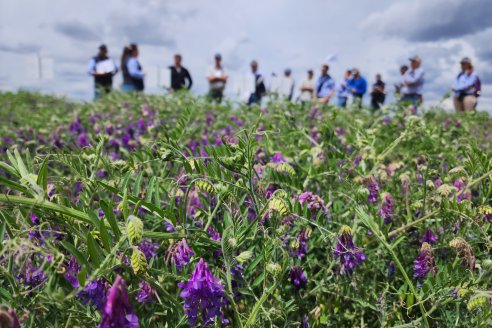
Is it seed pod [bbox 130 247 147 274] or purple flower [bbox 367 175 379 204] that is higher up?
seed pod [bbox 130 247 147 274]

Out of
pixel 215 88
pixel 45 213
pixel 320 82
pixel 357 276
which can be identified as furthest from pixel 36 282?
pixel 320 82

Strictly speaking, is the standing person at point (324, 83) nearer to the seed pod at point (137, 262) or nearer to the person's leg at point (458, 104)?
the person's leg at point (458, 104)

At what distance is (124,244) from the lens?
105 centimetres

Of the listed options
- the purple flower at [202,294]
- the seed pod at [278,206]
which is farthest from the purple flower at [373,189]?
the purple flower at [202,294]

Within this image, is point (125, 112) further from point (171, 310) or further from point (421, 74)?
point (421, 74)

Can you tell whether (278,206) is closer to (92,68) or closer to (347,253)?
(347,253)

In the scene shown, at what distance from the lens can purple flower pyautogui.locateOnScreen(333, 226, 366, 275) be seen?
4.81ft

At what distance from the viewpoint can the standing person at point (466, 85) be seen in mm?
8886

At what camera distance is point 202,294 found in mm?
1193

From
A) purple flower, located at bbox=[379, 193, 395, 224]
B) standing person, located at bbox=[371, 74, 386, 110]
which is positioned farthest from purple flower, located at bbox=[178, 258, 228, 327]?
standing person, located at bbox=[371, 74, 386, 110]

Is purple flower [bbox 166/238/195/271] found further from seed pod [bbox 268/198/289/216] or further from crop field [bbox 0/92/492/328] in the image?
seed pod [bbox 268/198/289/216]

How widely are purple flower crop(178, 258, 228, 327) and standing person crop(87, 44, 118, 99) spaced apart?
28.5ft

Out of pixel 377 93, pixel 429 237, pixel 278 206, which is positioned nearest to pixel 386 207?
pixel 429 237

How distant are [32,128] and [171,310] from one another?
3.75m
